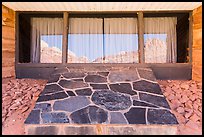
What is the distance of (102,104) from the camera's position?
13.6ft

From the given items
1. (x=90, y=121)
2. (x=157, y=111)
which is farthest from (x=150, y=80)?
(x=90, y=121)

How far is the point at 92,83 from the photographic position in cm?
498

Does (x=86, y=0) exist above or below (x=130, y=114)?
above

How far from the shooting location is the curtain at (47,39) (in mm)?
6934

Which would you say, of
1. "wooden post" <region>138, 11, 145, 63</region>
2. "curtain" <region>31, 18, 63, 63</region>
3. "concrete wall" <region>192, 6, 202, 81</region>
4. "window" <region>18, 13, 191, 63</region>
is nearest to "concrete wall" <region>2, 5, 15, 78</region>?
"window" <region>18, 13, 191, 63</region>

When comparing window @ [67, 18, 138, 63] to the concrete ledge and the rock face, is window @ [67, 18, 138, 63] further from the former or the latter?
the concrete ledge

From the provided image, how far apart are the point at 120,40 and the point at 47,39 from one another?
8.20 feet

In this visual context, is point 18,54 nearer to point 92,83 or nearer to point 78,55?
point 78,55

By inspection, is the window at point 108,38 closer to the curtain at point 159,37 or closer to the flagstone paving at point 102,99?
the curtain at point 159,37

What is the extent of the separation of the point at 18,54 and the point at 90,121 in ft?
12.7

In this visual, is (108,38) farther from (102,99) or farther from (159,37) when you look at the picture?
(102,99)

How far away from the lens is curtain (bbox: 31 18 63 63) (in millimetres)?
6934

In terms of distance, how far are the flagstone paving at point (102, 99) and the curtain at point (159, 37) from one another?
4.94 feet

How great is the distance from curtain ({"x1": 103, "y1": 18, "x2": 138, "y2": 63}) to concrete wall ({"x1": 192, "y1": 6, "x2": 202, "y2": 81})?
182 cm
